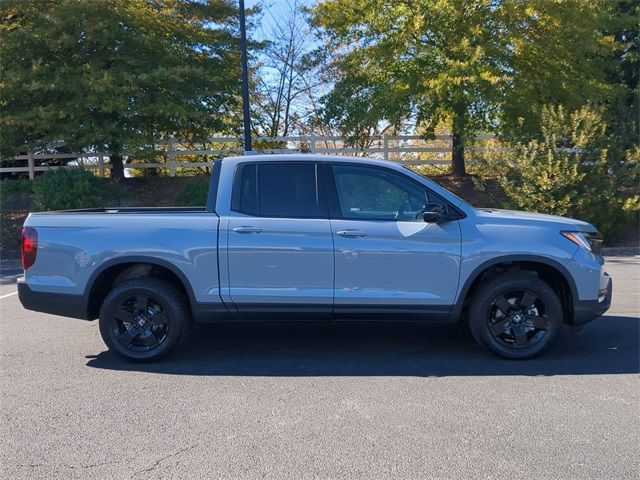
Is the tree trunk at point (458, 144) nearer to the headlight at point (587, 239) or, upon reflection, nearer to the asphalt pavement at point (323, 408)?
the asphalt pavement at point (323, 408)

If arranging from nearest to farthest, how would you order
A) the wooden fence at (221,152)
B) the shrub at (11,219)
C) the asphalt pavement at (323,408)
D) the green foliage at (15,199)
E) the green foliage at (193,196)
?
the asphalt pavement at (323,408) → the shrub at (11,219) → the green foliage at (15,199) → the green foliage at (193,196) → the wooden fence at (221,152)

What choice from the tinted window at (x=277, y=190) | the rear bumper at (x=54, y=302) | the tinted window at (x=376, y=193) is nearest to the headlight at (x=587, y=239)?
the tinted window at (x=376, y=193)

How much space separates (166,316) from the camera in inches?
206

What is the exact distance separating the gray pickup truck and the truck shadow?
10.2 inches

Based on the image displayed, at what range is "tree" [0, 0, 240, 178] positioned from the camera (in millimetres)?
14820

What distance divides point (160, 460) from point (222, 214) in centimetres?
232

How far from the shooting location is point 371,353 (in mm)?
5555

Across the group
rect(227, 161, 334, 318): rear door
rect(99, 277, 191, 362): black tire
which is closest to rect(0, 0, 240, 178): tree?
rect(99, 277, 191, 362): black tire

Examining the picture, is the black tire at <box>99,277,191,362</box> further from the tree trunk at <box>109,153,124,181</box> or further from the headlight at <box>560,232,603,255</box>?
the tree trunk at <box>109,153,124,181</box>

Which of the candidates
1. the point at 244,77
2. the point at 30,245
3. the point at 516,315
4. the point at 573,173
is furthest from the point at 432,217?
the point at 244,77

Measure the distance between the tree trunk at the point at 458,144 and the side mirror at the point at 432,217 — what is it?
36.9 feet

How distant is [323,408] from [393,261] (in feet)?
4.79

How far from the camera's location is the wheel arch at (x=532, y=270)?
5078mm

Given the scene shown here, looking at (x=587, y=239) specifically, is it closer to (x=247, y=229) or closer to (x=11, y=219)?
(x=247, y=229)
